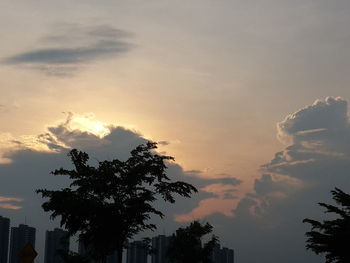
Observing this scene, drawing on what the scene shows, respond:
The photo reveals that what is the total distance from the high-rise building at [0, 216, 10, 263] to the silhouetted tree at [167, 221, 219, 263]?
294 feet

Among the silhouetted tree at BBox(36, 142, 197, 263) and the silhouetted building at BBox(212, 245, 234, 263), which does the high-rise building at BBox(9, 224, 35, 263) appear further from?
the silhouetted tree at BBox(36, 142, 197, 263)

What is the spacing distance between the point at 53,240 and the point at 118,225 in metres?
121

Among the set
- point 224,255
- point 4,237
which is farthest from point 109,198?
point 4,237

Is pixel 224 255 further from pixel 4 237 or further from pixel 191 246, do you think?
pixel 191 246

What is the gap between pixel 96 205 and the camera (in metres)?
30.9

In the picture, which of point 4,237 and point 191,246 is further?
point 4,237

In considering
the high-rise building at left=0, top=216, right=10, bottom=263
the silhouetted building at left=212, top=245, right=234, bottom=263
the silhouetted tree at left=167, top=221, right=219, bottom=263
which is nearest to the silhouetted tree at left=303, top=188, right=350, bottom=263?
the silhouetted tree at left=167, top=221, right=219, bottom=263

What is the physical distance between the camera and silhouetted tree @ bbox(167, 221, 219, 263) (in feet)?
178

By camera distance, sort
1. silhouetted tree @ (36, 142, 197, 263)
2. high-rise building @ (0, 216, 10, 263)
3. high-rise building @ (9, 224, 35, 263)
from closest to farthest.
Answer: silhouetted tree @ (36, 142, 197, 263), high-rise building @ (0, 216, 10, 263), high-rise building @ (9, 224, 35, 263)

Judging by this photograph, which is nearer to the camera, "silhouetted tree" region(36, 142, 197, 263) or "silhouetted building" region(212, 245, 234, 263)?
"silhouetted tree" region(36, 142, 197, 263)

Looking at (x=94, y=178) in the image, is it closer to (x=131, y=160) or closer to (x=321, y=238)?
(x=131, y=160)

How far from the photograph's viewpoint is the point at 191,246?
55.0 m

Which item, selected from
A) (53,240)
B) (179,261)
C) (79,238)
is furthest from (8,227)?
(79,238)

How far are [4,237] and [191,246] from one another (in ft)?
308
